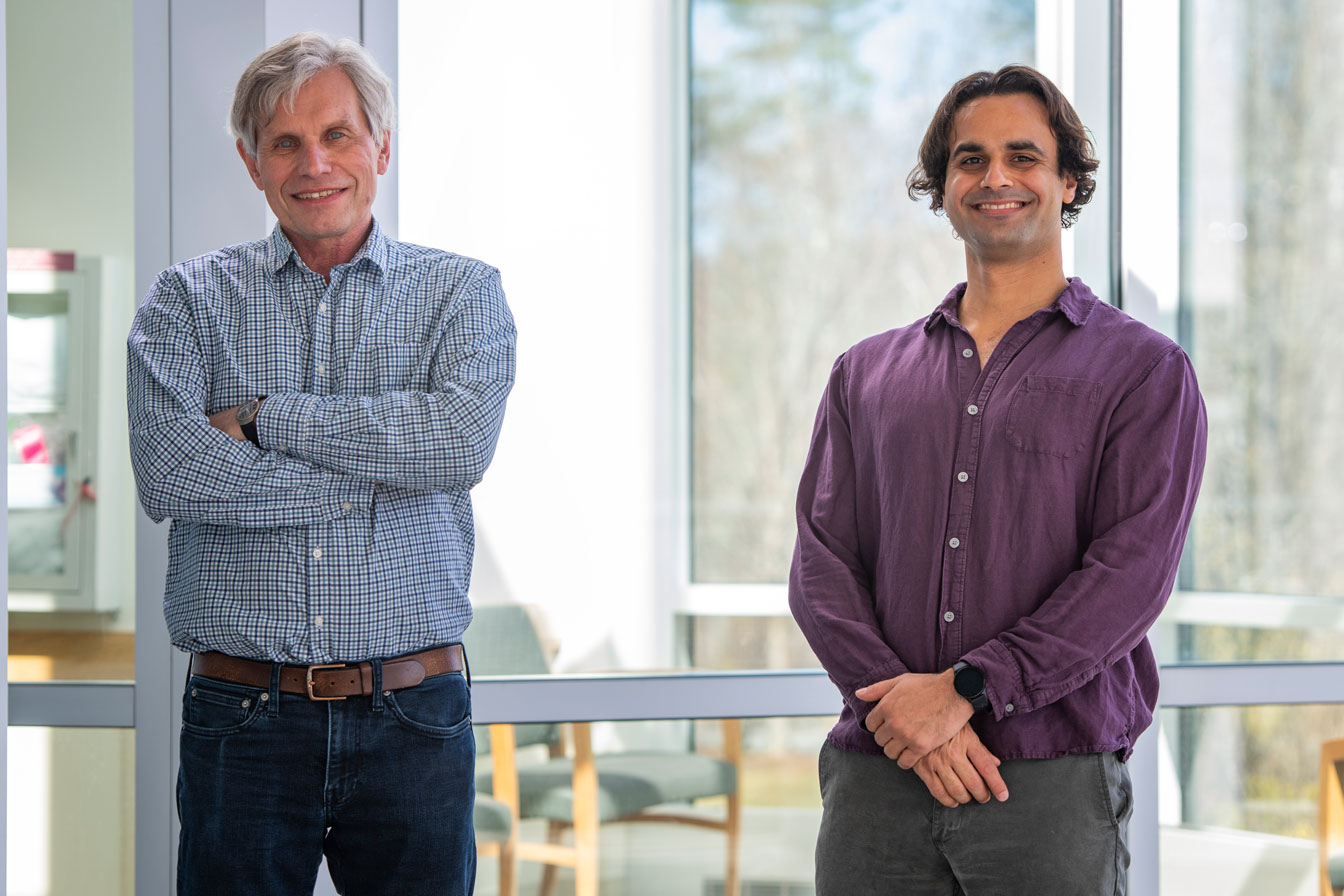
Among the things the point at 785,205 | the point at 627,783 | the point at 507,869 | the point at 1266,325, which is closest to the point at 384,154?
the point at 785,205

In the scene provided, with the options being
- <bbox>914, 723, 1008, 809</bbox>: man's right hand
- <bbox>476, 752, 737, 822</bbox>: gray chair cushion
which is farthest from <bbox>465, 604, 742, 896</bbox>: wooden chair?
<bbox>914, 723, 1008, 809</bbox>: man's right hand

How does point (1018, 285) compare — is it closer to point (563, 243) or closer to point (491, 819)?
point (563, 243)

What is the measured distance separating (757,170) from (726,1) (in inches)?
14.9

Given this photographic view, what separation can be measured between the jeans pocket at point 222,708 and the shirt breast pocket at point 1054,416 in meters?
1.17

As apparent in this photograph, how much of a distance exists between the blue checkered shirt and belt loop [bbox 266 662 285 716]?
0.06 feet

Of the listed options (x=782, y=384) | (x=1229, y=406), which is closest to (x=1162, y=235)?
(x=1229, y=406)

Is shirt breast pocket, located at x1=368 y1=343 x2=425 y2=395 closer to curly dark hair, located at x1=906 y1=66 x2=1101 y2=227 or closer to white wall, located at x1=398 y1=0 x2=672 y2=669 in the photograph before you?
white wall, located at x1=398 y1=0 x2=672 y2=669

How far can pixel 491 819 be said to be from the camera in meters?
2.46

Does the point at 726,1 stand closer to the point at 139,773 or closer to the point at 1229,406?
the point at 1229,406

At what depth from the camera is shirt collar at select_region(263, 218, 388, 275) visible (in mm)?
1832

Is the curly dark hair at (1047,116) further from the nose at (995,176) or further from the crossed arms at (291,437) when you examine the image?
the crossed arms at (291,437)

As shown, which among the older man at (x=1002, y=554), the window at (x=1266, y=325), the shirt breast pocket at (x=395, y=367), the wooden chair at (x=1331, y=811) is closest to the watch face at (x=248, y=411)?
the shirt breast pocket at (x=395, y=367)

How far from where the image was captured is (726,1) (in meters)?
2.51

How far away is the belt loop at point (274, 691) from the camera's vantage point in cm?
163
